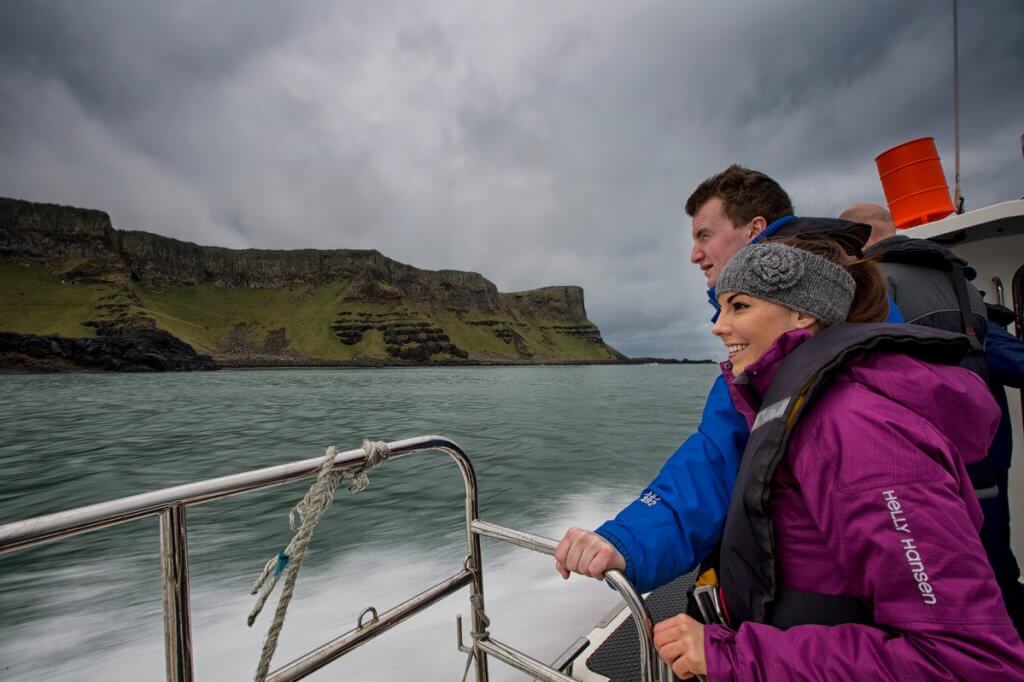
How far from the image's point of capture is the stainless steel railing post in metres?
1.12

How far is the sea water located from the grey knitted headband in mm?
2577

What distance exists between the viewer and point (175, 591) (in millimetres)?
1141

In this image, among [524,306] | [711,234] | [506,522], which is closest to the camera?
[711,234]

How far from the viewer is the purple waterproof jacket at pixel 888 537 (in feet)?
2.39

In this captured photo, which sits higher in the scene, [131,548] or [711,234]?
[711,234]

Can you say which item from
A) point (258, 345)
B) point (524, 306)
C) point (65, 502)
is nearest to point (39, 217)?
point (258, 345)

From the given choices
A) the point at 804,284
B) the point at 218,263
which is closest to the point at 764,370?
the point at 804,284

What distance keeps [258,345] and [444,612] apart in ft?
366

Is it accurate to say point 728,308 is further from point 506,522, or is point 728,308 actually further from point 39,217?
point 39,217

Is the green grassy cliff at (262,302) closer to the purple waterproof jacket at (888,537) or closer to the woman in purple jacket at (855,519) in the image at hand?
the woman in purple jacket at (855,519)

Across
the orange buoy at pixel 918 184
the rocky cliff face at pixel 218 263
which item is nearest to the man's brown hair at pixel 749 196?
the orange buoy at pixel 918 184

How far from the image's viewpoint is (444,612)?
364cm

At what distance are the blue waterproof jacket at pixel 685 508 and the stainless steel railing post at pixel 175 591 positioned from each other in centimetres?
112

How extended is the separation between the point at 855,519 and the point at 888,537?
54 mm
